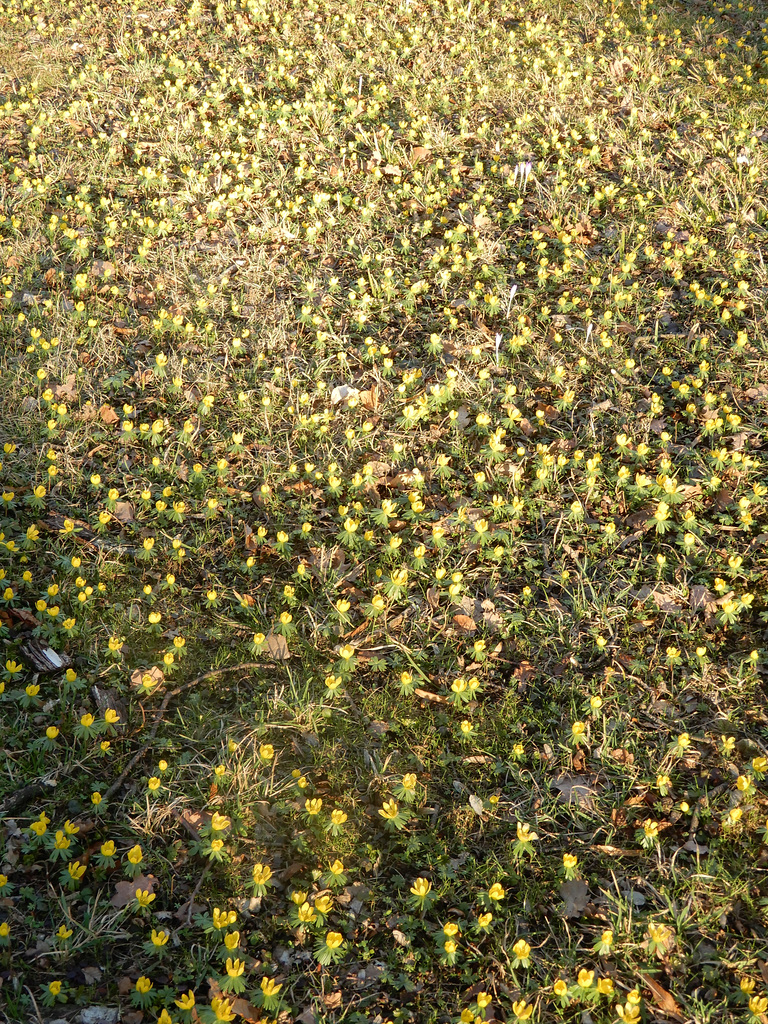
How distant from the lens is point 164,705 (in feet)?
10.6

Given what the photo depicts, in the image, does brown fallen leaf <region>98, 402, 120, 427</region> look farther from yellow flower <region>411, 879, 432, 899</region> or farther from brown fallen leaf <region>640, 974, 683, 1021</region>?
brown fallen leaf <region>640, 974, 683, 1021</region>

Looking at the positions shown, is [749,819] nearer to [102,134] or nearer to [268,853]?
[268,853]

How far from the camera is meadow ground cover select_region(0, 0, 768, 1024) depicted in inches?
105

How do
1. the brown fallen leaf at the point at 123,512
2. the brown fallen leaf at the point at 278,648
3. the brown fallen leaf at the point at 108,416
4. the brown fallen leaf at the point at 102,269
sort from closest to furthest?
the brown fallen leaf at the point at 278,648, the brown fallen leaf at the point at 123,512, the brown fallen leaf at the point at 108,416, the brown fallen leaf at the point at 102,269

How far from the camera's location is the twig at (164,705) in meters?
3.02

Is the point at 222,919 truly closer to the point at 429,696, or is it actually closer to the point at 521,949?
the point at 521,949

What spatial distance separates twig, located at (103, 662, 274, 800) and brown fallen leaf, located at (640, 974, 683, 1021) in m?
1.85

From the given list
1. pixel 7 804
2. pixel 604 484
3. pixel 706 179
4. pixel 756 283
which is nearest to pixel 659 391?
pixel 604 484

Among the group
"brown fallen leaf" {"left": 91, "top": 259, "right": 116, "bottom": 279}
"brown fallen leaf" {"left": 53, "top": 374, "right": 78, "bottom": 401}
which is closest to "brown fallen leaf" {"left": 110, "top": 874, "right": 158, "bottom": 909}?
"brown fallen leaf" {"left": 53, "top": 374, "right": 78, "bottom": 401}

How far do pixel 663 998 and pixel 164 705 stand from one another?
213cm

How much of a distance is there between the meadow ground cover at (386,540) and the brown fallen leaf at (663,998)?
0.05 feet

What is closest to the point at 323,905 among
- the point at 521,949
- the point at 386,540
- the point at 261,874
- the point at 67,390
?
the point at 261,874

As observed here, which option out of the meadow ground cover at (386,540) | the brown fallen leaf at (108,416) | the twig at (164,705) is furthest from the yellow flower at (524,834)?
the brown fallen leaf at (108,416)

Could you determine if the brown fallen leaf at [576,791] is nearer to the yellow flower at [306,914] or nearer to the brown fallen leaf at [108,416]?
the yellow flower at [306,914]
